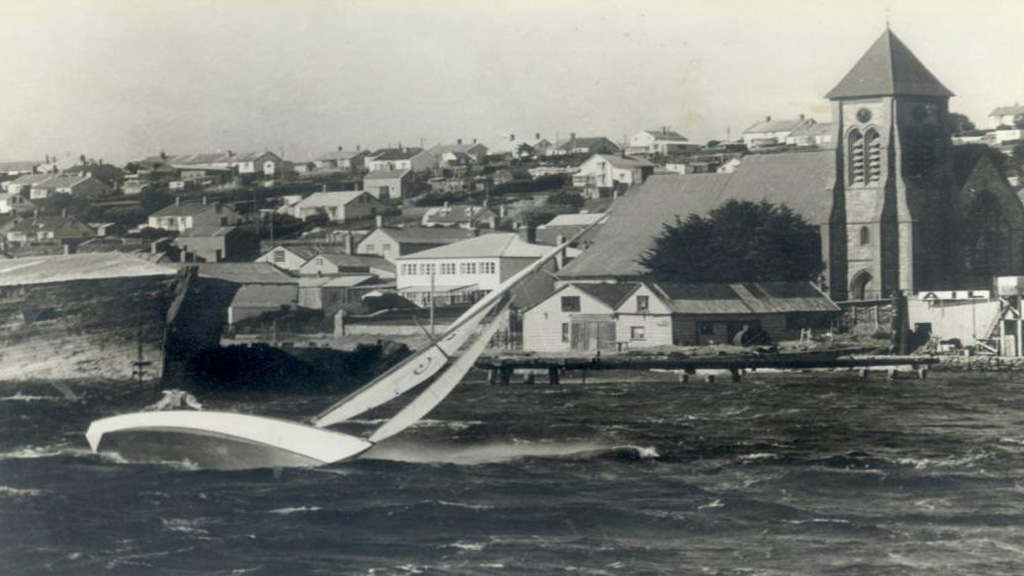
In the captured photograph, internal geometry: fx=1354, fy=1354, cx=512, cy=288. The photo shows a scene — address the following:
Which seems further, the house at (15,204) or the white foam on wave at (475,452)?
the house at (15,204)

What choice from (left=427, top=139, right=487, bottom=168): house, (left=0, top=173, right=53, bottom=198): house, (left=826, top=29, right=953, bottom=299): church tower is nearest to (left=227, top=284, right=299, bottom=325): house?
(left=0, top=173, right=53, bottom=198): house

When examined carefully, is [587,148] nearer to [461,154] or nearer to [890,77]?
[461,154]

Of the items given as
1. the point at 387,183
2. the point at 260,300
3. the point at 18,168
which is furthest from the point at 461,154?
the point at 18,168

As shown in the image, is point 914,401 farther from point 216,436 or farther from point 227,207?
point 227,207

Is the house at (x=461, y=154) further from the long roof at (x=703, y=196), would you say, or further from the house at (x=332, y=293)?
the house at (x=332, y=293)

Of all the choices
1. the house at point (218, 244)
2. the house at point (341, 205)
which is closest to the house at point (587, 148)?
the house at point (341, 205)

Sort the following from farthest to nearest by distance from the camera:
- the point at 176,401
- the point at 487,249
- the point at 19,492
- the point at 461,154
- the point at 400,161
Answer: the point at 400,161
the point at 461,154
the point at 487,249
the point at 176,401
the point at 19,492
